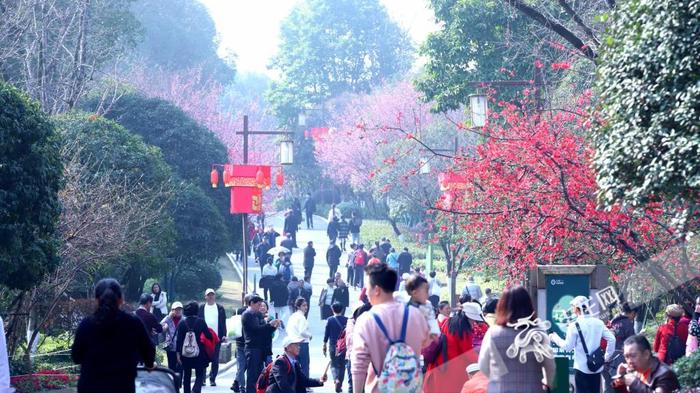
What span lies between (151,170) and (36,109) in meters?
11.1

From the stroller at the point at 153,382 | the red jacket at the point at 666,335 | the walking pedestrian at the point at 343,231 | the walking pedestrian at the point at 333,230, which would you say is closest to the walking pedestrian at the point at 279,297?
the walking pedestrian at the point at 333,230

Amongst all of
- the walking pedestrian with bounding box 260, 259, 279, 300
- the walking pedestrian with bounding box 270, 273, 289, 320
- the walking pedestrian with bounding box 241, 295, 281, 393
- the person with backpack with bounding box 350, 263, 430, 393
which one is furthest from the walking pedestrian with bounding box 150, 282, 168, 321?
the person with backpack with bounding box 350, 263, 430, 393

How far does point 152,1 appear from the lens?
216 feet

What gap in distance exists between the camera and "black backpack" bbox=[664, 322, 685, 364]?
14.7m

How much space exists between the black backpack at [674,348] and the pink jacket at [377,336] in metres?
7.62

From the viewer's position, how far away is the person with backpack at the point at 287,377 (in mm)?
12008

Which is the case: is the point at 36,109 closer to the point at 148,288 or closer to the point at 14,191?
the point at 14,191

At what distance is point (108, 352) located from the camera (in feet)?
25.7

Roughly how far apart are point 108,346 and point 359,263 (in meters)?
29.0

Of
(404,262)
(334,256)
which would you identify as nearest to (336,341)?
(404,262)

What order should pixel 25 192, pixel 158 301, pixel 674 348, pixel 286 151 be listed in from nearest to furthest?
1. pixel 674 348
2. pixel 25 192
3. pixel 158 301
4. pixel 286 151

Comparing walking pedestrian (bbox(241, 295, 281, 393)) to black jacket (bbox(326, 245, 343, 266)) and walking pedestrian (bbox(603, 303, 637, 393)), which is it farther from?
black jacket (bbox(326, 245, 343, 266))

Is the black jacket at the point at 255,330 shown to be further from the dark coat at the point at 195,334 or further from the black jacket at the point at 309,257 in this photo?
the black jacket at the point at 309,257

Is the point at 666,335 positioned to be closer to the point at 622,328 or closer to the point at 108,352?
the point at 622,328
